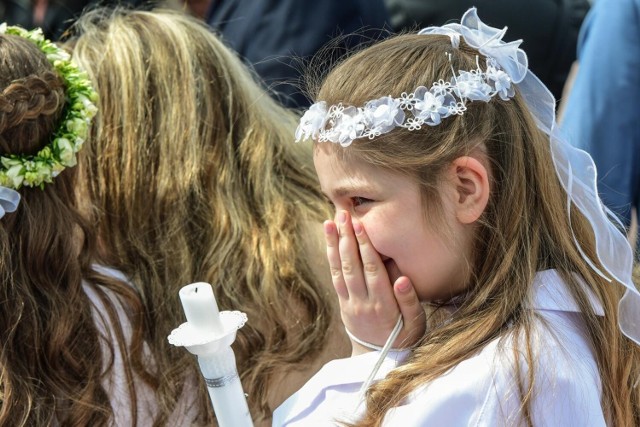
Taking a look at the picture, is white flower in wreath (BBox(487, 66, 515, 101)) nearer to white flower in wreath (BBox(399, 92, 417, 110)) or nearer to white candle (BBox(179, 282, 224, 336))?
white flower in wreath (BBox(399, 92, 417, 110))

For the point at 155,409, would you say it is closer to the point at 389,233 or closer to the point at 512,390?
the point at 389,233

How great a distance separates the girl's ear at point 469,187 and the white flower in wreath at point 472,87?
122 mm

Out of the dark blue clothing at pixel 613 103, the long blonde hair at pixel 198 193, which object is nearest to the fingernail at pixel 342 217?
the long blonde hair at pixel 198 193

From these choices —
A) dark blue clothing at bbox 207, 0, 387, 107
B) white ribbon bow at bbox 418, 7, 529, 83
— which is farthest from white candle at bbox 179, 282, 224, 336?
dark blue clothing at bbox 207, 0, 387, 107

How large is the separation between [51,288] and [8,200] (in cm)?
24

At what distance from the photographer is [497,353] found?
69.0 inches

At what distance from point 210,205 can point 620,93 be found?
1314 mm

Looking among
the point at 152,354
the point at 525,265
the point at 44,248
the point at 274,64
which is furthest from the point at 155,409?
the point at 274,64

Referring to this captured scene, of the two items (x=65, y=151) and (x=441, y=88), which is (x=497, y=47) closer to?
(x=441, y=88)

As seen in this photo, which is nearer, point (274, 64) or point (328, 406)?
point (328, 406)

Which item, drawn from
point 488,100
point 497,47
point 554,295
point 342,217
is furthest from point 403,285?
point 497,47

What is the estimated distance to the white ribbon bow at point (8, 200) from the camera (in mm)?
2209

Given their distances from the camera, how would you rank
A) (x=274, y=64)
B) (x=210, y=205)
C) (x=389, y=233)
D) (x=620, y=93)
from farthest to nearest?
(x=274, y=64) < (x=620, y=93) < (x=210, y=205) < (x=389, y=233)

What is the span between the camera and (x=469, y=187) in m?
1.87
